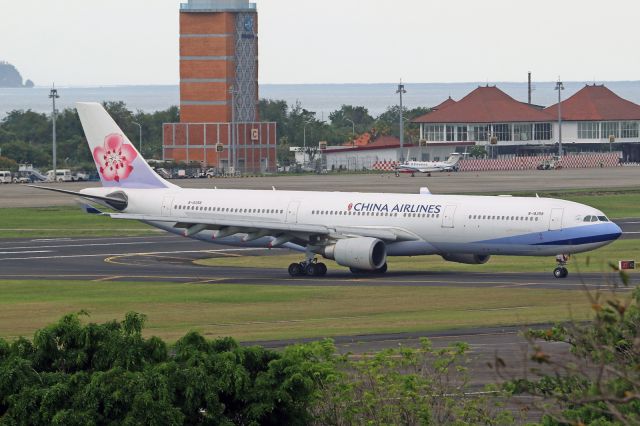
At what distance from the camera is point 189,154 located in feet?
648

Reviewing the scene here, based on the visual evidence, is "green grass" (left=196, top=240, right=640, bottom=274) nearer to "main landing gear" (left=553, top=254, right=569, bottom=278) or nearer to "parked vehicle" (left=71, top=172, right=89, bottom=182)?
"main landing gear" (left=553, top=254, right=569, bottom=278)

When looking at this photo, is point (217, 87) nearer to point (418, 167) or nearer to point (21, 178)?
point (418, 167)

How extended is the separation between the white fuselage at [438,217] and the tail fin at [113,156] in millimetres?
4298

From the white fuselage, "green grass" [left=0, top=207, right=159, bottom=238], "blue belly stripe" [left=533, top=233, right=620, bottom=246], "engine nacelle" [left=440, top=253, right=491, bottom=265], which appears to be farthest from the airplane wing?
"green grass" [left=0, top=207, right=159, bottom=238]

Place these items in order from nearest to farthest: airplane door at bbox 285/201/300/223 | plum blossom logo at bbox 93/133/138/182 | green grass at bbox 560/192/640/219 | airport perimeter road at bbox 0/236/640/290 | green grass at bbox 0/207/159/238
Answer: airport perimeter road at bbox 0/236/640/290, airplane door at bbox 285/201/300/223, plum blossom logo at bbox 93/133/138/182, green grass at bbox 0/207/159/238, green grass at bbox 560/192/640/219

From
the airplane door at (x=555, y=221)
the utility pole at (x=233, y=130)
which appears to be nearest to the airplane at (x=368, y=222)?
the airplane door at (x=555, y=221)

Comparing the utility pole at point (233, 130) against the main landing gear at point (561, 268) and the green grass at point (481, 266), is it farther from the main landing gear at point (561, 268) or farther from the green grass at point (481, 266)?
the main landing gear at point (561, 268)

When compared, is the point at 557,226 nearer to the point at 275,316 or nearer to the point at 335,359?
the point at 275,316

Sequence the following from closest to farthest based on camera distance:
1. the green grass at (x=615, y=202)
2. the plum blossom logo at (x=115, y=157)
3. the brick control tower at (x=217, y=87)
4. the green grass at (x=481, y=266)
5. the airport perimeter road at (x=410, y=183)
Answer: the green grass at (x=481, y=266) → the plum blossom logo at (x=115, y=157) → the green grass at (x=615, y=202) → the airport perimeter road at (x=410, y=183) → the brick control tower at (x=217, y=87)

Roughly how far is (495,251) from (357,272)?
7.63 metres

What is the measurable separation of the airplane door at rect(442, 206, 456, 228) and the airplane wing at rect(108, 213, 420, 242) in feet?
5.58

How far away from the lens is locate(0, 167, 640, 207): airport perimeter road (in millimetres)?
139000

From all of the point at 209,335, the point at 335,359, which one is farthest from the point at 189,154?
the point at 335,359

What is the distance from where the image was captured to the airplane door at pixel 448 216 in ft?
198
